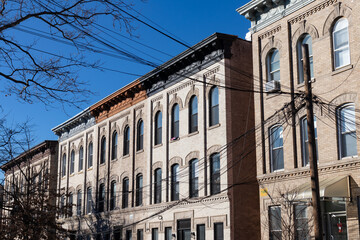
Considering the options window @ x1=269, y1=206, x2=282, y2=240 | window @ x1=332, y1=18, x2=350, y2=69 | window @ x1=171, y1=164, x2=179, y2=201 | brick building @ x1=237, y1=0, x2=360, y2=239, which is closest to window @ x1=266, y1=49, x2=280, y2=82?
brick building @ x1=237, y1=0, x2=360, y2=239

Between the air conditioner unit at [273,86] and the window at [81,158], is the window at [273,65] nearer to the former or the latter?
the air conditioner unit at [273,86]

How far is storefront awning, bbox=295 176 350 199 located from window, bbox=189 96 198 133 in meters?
9.01

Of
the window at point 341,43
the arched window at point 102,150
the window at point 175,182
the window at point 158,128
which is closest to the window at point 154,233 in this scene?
the window at point 175,182

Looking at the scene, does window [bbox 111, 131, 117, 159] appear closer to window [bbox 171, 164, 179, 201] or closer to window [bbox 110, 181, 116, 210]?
window [bbox 110, 181, 116, 210]

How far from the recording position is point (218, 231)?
26.0m

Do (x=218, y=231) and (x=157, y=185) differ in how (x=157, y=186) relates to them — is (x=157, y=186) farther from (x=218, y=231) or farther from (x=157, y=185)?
(x=218, y=231)

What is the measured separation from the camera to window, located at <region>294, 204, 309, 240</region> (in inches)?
A: 860

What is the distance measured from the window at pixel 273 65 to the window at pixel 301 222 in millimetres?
5986

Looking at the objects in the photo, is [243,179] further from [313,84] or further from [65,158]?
[65,158]

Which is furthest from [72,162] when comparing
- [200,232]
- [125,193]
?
[200,232]

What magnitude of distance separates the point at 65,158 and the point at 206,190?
73.5 feet

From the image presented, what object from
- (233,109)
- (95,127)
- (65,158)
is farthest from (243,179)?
(65,158)

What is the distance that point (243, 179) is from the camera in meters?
25.7

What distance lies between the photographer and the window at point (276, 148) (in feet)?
79.4
